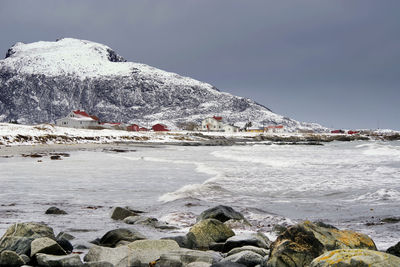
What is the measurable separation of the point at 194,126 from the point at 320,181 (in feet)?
537

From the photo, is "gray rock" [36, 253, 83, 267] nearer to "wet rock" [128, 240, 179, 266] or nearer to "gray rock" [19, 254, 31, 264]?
"gray rock" [19, 254, 31, 264]

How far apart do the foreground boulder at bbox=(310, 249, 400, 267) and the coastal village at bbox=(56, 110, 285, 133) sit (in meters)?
118

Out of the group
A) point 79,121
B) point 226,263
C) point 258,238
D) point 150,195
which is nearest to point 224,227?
point 258,238

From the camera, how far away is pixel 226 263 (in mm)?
5023

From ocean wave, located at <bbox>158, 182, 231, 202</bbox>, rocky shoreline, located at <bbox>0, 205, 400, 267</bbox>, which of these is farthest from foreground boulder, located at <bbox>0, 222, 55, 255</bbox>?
ocean wave, located at <bbox>158, 182, 231, 202</bbox>

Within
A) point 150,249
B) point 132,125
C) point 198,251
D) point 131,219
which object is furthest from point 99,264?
point 132,125

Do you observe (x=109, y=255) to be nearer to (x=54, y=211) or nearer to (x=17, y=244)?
(x=17, y=244)

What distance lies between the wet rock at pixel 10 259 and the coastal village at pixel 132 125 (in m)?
116

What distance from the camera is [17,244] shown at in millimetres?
5922

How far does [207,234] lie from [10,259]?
135 inches

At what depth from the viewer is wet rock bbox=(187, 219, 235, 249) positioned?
7.02 metres

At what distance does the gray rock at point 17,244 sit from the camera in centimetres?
580

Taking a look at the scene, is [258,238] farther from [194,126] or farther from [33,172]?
[194,126]

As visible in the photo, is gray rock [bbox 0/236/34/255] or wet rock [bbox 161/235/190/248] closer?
gray rock [bbox 0/236/34/255]
